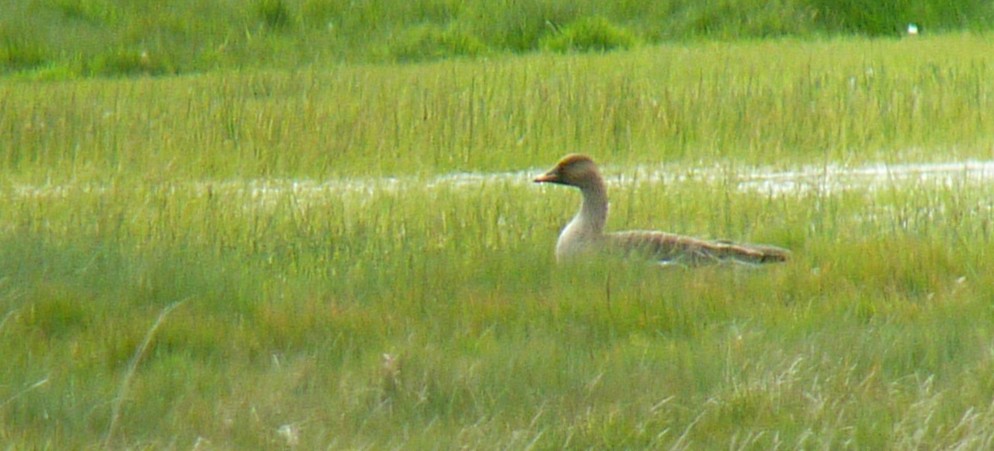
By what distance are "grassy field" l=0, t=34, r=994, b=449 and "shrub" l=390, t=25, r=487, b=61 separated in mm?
4973

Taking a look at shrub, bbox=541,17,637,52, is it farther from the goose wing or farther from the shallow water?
the goose wing

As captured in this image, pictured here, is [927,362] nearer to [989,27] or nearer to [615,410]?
[615,410]

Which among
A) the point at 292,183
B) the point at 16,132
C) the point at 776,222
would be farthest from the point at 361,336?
Result: the point at 16,132

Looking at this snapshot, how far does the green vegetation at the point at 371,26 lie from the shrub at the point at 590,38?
0.04 feet

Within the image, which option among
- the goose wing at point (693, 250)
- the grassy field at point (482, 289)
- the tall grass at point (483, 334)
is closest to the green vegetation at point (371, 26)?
the grassy field at point (482, 289)

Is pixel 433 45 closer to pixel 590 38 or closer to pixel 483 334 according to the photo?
pixel 590 38

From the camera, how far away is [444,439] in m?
4.21

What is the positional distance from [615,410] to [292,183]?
5.10 metres

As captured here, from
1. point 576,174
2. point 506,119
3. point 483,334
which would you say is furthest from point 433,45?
point 483,334

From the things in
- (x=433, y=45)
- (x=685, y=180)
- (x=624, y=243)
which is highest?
(x=624, y=243)

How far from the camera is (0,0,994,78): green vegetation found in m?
15.9

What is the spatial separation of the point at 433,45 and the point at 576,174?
924 centimetres

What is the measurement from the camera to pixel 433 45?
16062mm

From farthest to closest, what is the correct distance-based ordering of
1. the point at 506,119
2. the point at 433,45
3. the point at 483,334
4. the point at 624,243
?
the point at 433,45 < the point at 506,119 < the point at 624,243 < the point at 483,334
